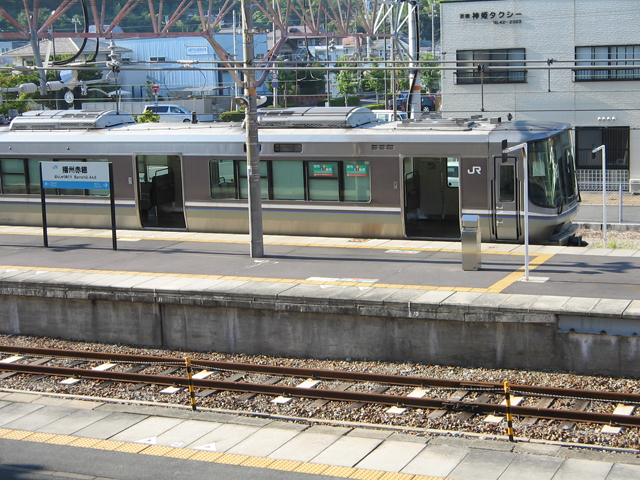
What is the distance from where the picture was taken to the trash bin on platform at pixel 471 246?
1480cm

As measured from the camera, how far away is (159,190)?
2122 centimetres

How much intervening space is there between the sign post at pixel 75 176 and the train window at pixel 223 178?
2.35 m

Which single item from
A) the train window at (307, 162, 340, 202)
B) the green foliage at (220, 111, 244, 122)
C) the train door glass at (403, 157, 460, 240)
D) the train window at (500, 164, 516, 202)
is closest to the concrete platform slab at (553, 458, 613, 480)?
the train window at (500, 164, 516, 202)

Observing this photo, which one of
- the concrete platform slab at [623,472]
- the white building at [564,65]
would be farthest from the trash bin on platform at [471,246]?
the white building at [564,65]

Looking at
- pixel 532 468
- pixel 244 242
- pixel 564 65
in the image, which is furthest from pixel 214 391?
pixel 564 65

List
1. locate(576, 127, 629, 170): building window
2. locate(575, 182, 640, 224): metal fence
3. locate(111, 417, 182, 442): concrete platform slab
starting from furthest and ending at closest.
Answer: locate(576, 127, 629, 170): building window
locate(575, 182, 640, 224): metal fence
locate(111, 417, 182, 442): concrete platform slab

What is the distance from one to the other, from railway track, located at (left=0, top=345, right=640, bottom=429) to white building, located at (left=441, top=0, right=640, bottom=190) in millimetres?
20325

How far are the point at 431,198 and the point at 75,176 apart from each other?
8.34m

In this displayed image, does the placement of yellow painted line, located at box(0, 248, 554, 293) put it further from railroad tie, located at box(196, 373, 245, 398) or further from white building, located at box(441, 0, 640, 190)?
white building, located at box(441, 0, 640, 190)

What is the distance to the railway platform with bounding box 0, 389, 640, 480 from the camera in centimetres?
879

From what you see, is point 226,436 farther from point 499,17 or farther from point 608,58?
point 499,17

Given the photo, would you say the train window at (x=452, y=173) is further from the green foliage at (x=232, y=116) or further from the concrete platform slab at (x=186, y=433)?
the green foliage at (x=232, y=116)

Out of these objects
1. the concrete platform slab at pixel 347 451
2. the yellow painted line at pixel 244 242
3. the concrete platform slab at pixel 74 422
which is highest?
the yellow painted line at pixel 244 242

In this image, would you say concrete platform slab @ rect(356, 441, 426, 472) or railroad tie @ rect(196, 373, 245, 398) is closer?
concrete platform slab @ rect(356, 441, 426, 472)
